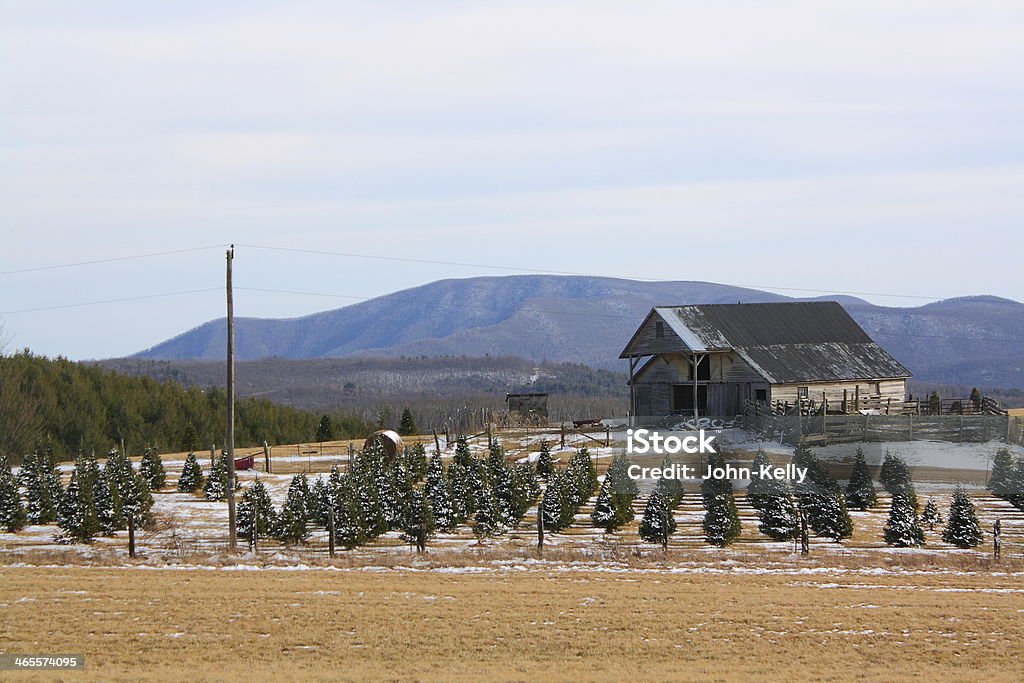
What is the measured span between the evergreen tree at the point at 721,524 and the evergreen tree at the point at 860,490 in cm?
912

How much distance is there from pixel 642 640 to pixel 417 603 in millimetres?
5467

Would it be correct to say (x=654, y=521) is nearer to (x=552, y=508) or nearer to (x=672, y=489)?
(x=552, y=508)

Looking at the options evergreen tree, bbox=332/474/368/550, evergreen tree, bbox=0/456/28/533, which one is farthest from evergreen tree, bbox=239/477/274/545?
evergreen tree, bbox=0/456/28/533

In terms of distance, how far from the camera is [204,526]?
39.0m

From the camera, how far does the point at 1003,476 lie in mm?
41906

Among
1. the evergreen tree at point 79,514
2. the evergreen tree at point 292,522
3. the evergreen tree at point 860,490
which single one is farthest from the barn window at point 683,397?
the evergreen tree at point 79,514

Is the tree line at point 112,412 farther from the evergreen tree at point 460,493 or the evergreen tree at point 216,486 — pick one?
the evergreen tree at point 460,493

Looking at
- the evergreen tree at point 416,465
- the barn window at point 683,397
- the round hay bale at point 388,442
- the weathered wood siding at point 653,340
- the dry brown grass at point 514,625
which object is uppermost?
the weathered wood siding at point 653,340

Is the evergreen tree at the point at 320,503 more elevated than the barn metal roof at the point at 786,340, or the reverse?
the barn metal roof at the point at 786,340

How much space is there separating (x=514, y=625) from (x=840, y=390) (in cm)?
3759

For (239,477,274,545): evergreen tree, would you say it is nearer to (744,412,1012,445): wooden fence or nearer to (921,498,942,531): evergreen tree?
(921,498,942,531): evergreen tree

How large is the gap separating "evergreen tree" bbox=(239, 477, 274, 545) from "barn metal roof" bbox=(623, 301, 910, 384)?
2593 cm

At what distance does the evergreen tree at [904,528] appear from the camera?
34188mm

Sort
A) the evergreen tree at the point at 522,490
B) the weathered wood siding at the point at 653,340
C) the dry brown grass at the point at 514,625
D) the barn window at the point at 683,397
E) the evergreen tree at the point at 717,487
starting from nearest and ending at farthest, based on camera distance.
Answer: the dry brown grass at the point at 514,625
the evergreen tree at the point at 717,487
the evergreen tree at the point at 522,490
the weathered wood siding at the point at 653,340
the barn window at the point at 683,397
